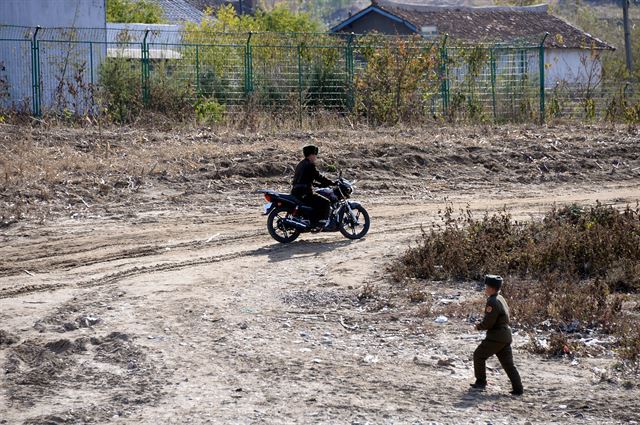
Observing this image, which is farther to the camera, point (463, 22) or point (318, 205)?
point (463, 22)

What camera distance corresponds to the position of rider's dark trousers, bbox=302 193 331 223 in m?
15.1

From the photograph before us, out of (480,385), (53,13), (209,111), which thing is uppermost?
(53,13)

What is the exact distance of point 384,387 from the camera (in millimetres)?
9031

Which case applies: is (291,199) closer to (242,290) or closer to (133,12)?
(242,290)

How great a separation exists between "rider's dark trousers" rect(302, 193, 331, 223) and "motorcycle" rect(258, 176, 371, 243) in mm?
60

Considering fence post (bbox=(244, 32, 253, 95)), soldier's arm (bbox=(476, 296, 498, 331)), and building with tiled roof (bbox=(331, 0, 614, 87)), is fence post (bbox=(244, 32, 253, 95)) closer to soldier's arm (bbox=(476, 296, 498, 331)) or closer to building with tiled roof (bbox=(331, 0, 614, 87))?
soldier's arm (bbox=(476, 296, 498, 331))

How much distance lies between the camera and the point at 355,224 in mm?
15430

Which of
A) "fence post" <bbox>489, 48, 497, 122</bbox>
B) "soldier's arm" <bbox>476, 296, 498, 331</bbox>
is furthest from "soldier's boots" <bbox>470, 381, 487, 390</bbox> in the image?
"fence post" <bbox>489, 48, 497, 122</bbox>

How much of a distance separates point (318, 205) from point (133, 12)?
3959 cm

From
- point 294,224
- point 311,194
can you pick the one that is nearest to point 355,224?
point 311,194

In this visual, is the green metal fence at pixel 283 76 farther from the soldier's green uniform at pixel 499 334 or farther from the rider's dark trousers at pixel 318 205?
the soldier's green uniform at pixel 499 334

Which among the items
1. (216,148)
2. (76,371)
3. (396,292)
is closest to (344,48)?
(216,148)

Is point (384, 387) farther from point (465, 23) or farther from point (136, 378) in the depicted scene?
point (465, 23)

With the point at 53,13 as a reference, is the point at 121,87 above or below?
below
